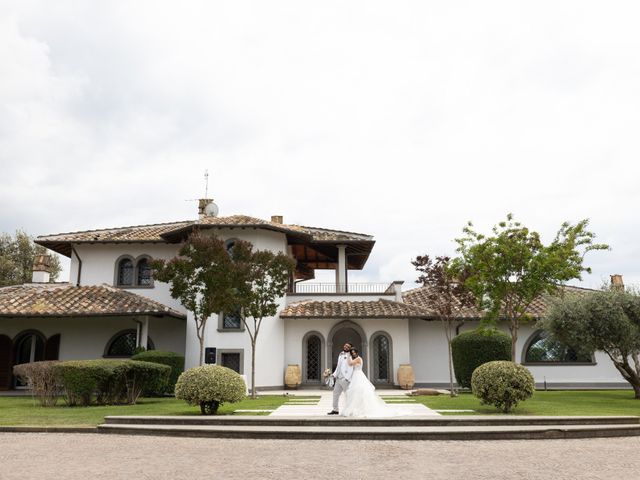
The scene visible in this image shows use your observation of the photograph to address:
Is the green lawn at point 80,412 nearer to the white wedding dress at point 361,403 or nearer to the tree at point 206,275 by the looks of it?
the white wedding dress at point 361,403

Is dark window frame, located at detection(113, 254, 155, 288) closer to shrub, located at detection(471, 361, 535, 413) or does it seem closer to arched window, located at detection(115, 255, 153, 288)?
arched window, located at detection(115, 255, 153, 288)

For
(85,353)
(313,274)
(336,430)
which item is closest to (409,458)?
(336,430)

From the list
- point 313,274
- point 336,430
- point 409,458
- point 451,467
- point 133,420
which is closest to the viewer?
point 451,467

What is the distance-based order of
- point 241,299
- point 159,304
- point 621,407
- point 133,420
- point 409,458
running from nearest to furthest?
point 409,458 < point 133,420 < point 621,407 < point 241,299 < point 159,304

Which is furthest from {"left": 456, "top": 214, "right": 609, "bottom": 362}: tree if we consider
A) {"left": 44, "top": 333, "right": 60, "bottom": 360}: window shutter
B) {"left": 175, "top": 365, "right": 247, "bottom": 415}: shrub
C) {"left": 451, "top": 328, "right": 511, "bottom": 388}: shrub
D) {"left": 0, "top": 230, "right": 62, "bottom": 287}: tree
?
{"left": 0, "top": 230, "right": 62, "bottom": 287}: tree

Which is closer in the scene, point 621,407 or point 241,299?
point 621,407

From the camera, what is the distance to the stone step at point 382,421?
11078 millimetres

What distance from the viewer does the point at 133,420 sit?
1162 cm

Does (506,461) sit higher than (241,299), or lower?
lower

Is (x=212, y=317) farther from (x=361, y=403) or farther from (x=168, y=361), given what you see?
(x=361, y=403)

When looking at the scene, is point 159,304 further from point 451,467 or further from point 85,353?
point 451,467

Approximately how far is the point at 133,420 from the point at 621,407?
1262 centimetres

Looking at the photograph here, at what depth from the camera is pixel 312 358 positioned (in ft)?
78.4

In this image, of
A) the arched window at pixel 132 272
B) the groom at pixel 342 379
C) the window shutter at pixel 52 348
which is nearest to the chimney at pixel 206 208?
the arched window at pixel 132 272
